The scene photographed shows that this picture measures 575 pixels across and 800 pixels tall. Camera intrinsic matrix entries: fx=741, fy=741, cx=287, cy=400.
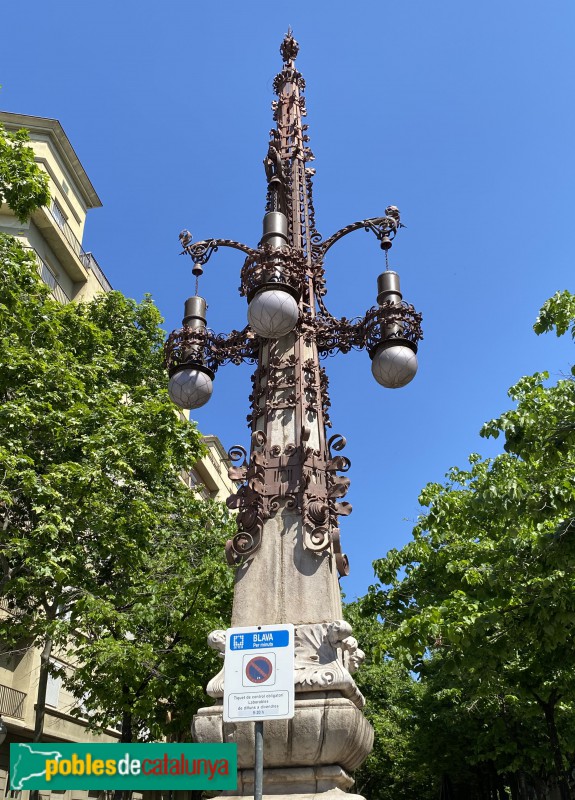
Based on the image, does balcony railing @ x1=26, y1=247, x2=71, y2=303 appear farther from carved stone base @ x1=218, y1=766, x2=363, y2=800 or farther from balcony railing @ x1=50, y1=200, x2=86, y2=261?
carved stone base @ x1=218, y1=766, x2=363, y2=800

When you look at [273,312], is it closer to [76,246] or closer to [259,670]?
[259,670]

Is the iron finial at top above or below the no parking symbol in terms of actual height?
above

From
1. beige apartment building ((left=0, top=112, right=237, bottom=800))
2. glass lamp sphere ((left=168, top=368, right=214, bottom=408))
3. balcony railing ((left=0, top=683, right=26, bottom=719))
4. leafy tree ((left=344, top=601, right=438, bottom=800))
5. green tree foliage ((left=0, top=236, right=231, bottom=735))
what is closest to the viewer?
glass lamp sphere ((left=168, top=368, right=214, bottom=408))

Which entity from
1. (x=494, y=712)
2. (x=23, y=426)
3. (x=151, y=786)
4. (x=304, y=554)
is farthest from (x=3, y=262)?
(x=494, y=712)

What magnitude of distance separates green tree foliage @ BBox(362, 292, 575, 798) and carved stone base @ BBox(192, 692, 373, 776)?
377cm

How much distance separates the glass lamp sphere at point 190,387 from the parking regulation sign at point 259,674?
4.06 m

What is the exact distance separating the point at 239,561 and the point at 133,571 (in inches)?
342

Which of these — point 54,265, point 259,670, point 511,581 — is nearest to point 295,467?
point 259,670

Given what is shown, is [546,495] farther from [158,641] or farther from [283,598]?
[158,641]

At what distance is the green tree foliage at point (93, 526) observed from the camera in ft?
38.4

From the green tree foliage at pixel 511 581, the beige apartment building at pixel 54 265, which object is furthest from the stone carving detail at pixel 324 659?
the beige apartment building at pixel 54 265

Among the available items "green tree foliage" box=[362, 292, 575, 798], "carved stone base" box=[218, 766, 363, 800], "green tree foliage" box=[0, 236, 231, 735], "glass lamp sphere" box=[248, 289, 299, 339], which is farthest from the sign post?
"green tree foliage" box=[0, 236, 231, 735]

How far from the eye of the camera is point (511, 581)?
9.86m

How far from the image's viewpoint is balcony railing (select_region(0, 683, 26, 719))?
65.4 feet
